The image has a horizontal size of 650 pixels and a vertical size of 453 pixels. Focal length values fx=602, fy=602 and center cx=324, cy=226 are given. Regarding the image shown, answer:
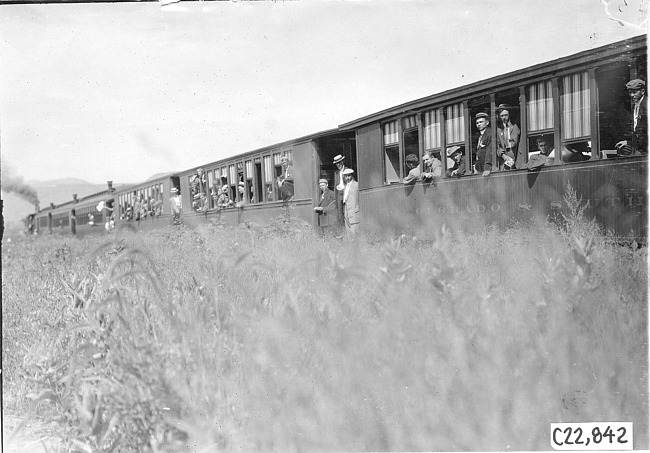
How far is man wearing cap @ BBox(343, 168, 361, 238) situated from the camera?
366cm

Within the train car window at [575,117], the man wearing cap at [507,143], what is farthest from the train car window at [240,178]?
the train car window at [575,117]

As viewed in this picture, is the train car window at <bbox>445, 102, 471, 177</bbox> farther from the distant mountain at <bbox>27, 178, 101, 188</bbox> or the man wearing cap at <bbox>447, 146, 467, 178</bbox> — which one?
the distant mountain at <bbox>27, 178, 101, 188</bbox>

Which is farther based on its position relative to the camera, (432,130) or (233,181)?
(233,181)

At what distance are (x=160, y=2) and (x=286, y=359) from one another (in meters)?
2.16

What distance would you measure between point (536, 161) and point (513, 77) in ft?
1.71

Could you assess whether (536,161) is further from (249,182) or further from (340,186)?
(249,182)

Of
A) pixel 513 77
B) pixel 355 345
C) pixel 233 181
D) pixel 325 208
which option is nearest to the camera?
pixel 355 345

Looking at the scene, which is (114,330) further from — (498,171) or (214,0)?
(498,171)

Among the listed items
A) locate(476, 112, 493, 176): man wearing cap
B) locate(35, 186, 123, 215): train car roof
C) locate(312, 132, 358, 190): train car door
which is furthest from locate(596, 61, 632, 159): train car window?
locate(35, 186, 123, 215): train car roof

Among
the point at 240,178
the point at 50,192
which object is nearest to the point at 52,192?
the point at 50,192

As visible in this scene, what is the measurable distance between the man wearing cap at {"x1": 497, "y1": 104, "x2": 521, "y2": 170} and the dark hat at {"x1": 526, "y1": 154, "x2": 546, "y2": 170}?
0.30 feet

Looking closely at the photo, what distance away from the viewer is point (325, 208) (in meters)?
3.66

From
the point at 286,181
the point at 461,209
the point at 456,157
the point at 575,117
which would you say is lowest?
the point at 461,209

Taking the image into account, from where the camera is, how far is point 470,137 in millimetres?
3674
